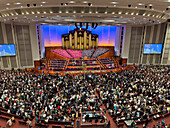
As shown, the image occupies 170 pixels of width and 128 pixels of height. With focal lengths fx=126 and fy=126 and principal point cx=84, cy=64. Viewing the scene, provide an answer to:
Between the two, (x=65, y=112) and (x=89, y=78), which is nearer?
(x=65, y=112)

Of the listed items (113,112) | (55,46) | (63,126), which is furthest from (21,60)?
(113,112)

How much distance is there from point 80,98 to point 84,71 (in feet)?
23.5

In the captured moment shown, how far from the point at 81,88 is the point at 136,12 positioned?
7584 mm

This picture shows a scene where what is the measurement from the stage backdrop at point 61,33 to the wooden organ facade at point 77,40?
2.61 meters

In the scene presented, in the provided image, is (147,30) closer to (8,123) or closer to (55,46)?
(55,46)

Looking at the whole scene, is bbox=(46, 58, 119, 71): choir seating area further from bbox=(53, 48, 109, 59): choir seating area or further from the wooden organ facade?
the wooden organ facade

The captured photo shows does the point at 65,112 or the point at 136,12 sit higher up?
the point at 136,12

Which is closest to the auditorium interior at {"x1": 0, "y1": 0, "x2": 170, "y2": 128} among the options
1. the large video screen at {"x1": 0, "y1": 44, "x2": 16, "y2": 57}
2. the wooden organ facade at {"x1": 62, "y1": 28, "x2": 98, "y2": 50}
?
the large video screen at {"x1": 0, "y1": 44, "x2": 16, "y2": 57}

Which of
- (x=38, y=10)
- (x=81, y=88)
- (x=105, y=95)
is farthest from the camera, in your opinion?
(x=81, y=88)

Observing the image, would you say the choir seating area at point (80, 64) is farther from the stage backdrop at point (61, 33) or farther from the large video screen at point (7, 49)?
the stage backdrop at point (61, 33)

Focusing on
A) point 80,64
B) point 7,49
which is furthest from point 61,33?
point 7,49

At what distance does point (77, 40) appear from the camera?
2391cm

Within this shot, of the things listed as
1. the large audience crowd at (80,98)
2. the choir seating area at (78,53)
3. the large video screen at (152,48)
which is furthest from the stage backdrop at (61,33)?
the large audience crowd at (80,98)

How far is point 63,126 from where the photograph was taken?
25.5ft
